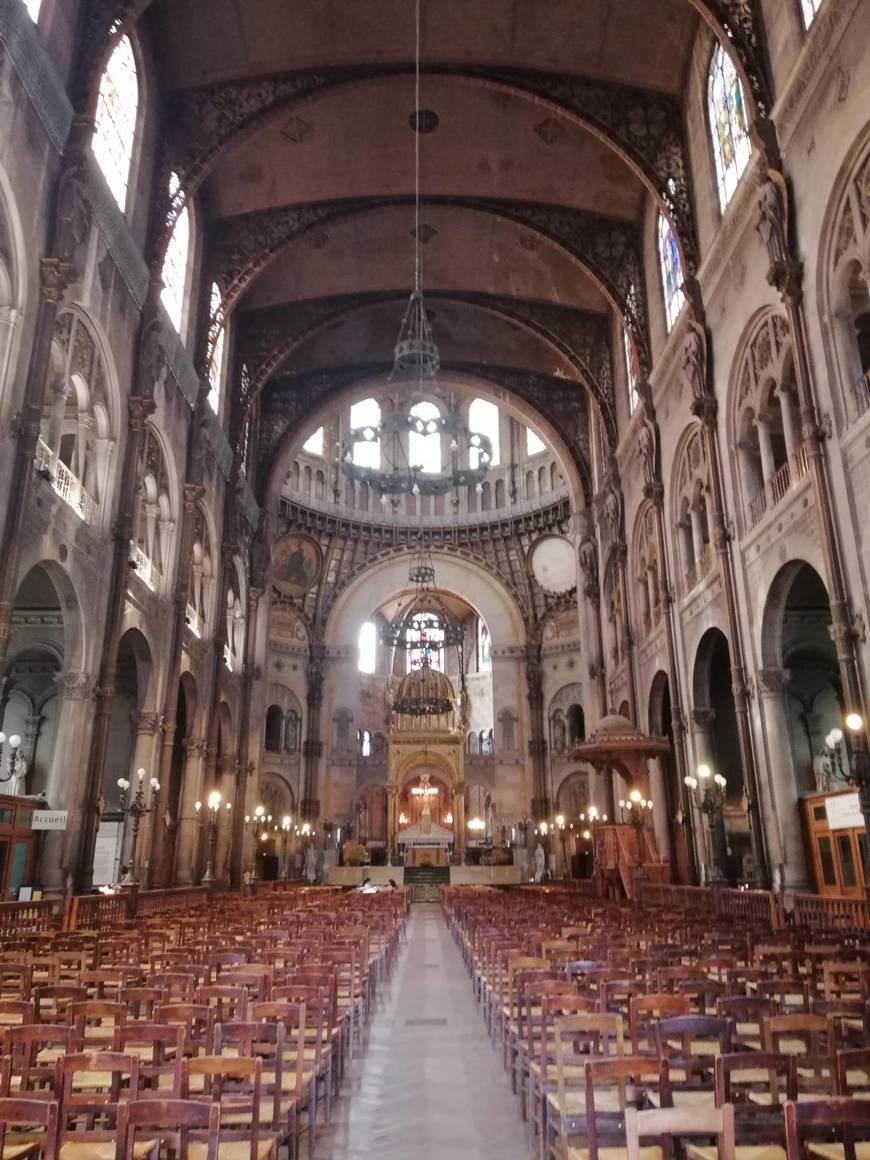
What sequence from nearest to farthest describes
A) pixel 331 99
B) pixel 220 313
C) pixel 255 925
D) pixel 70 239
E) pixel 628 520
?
pixel 255 925, pixel 70 239, pixel 331 99, pixel 220 313, pixel 628 520

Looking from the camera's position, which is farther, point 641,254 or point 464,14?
point 641,254

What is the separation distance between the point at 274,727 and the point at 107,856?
23740mm

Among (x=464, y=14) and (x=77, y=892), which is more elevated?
(x=464, y=14)

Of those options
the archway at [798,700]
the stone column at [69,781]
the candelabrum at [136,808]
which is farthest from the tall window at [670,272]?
the candelabrum at [136,808]

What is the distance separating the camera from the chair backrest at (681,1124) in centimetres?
341

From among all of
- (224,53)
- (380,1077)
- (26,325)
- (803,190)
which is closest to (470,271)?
(224,53)

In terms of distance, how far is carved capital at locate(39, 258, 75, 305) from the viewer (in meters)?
16.7

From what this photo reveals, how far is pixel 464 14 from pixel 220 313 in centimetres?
1126

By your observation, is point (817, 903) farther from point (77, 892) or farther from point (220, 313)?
point (220, 313)

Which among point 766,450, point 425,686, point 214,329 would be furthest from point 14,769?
point 425,686

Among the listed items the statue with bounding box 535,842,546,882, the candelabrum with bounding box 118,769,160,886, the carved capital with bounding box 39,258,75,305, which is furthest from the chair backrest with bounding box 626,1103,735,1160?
the statue with bounding box 535,842,546,882

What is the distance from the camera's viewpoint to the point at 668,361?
26953 mm

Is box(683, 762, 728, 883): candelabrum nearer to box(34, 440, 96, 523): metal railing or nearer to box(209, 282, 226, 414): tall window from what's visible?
box(34, 440, 96, 523): metal railing

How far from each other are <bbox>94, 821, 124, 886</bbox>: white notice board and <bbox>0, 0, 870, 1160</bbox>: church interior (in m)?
0.09
